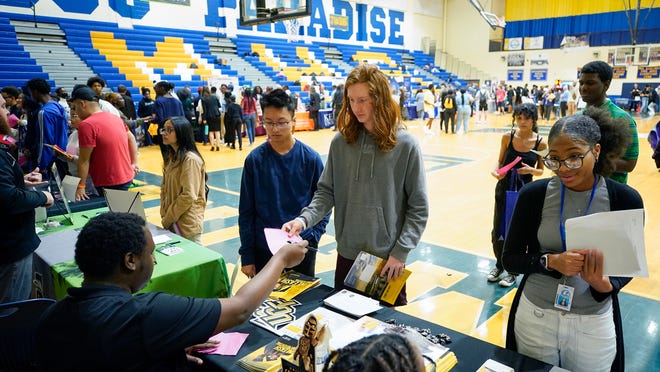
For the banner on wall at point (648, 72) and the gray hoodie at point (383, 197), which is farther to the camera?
the banner on wall at point (648, 72)

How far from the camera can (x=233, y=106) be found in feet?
35.9

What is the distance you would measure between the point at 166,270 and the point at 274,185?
73 cm

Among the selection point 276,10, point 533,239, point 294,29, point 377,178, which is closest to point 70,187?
point 377,178

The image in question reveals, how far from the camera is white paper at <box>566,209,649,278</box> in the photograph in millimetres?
1302

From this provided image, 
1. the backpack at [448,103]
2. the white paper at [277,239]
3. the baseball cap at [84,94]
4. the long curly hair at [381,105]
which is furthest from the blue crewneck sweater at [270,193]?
the backpack at [448,103]

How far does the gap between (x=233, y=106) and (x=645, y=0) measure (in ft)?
77.0

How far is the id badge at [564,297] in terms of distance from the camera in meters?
1.52

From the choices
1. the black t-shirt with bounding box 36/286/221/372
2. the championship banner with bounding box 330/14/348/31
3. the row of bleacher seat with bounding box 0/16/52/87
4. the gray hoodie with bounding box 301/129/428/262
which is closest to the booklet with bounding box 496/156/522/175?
the gray hoodie with bounding box 301/129/428/262

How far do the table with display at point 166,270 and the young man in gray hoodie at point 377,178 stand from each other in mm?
771

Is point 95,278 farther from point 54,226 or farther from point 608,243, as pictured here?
point 54,226

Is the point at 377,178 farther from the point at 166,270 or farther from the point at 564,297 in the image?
the point at 166,270

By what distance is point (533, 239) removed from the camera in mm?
1703

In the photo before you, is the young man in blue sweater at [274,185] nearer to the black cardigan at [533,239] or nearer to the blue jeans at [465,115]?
the black cardigan at [533,239]

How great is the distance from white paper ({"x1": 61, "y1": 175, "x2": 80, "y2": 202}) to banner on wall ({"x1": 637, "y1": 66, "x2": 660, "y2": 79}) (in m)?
27.7
